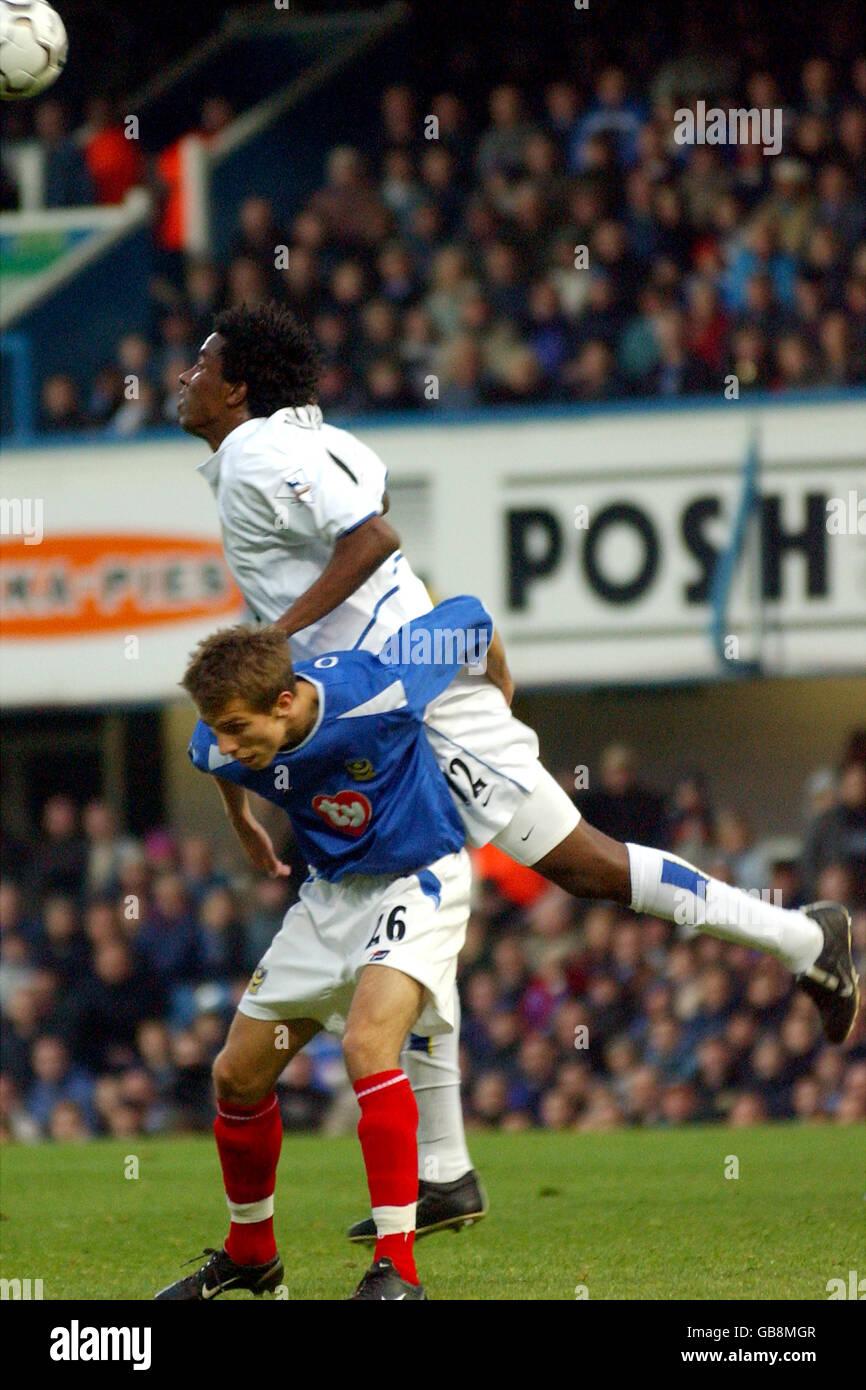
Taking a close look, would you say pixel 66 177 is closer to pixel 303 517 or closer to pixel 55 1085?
pixel 55 1085

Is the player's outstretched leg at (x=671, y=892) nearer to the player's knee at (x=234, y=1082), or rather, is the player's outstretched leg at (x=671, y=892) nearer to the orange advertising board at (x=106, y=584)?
the player's knee at (x=234, y=1082)

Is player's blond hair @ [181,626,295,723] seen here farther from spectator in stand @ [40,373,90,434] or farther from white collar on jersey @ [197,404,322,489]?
spectator in stand @ [40,373,90,434]

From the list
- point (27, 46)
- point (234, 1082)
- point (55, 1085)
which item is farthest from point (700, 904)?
point (55, 1085)

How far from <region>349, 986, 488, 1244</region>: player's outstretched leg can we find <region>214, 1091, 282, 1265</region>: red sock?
1.64ft

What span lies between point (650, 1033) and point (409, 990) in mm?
6129

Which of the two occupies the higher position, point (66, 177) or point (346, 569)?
point (66, 177)

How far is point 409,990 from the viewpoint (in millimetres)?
4578

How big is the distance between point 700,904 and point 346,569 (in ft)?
4.02

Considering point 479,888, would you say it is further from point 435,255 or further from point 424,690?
point 424,690

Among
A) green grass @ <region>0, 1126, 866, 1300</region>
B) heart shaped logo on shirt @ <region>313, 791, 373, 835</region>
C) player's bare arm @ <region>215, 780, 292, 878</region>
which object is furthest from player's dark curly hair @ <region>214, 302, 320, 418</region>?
green grass @ <region>0, 1126, 866, 1300</region>

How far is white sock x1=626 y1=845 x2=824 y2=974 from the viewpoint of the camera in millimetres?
5297

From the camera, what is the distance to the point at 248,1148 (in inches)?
190

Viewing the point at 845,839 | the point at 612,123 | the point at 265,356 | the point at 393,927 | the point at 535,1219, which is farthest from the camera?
the point at 612,123

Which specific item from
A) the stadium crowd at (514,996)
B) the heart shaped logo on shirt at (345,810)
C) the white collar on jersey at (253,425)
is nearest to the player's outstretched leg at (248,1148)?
the heart shaped logo on shirt at (345,810)
